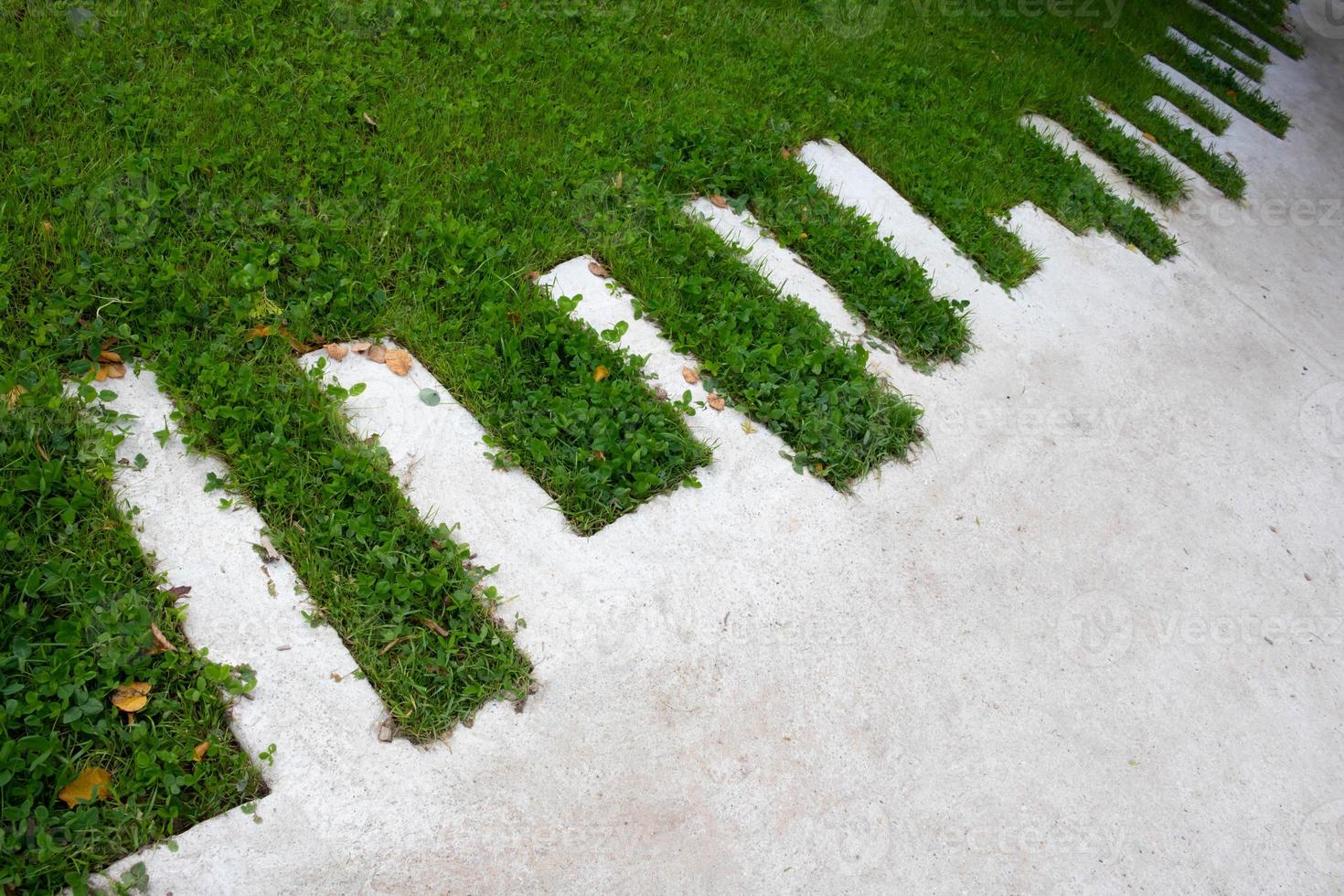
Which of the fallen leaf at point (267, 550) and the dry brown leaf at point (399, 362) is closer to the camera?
the fallen leaf at point (267, 550)

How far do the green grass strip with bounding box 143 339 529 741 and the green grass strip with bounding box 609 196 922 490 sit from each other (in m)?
1.16

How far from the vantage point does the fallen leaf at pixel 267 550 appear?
229 centimetres

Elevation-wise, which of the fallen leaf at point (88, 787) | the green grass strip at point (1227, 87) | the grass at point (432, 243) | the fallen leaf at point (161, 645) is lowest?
the fallen leaf at point (88, 787)

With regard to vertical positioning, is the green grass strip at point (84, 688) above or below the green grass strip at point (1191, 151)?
below

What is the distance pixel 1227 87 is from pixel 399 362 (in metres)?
7.37

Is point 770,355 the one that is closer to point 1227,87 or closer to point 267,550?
point 267,550

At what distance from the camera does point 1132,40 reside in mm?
7234

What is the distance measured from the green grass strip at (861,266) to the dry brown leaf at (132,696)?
272cm

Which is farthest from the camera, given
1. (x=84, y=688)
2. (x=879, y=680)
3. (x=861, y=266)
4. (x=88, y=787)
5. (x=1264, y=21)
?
(x=1264, y=21)

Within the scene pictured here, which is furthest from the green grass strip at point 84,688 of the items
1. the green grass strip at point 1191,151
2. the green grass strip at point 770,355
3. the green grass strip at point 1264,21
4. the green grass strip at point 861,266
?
the green grass strip at point 1264,21

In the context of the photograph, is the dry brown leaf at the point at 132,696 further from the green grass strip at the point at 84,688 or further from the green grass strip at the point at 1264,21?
the green grass strip at the point at 1264,21

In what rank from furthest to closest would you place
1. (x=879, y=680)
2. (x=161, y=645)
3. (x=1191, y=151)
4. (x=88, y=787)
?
(x=1191, y=151) → (x=879, y=680) → (x=161, y=645) → (x=88, y=787)

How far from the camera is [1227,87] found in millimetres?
7172

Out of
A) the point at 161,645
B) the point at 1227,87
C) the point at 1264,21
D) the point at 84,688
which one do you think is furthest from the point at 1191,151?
the point at 84,688
